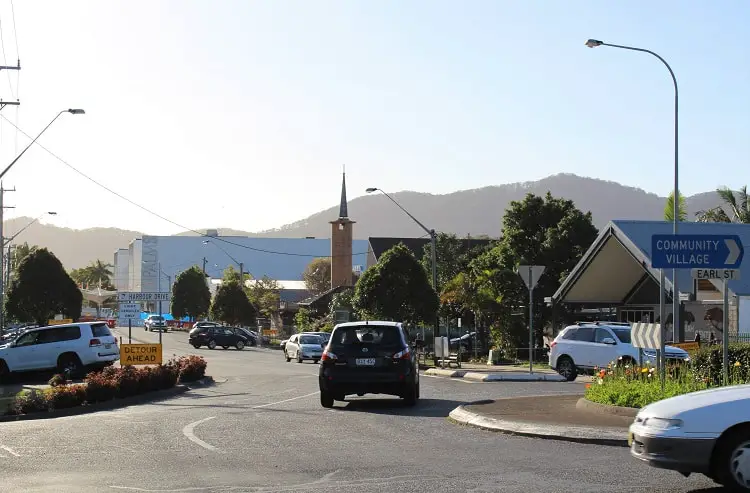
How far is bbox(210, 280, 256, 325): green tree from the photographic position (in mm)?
85062

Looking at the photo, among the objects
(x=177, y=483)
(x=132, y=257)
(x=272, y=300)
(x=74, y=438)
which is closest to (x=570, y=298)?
(x=74, y=438)

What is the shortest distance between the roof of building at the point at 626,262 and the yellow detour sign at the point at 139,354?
61.9 feet

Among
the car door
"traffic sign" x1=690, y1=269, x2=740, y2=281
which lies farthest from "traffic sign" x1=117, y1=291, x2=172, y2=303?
"traffic sign" x1=690, y1=269, x2=740, y2=281

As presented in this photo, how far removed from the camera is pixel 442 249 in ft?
213

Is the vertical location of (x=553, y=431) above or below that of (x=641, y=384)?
below

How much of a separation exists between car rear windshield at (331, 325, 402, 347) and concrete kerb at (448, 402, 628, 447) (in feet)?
13.6

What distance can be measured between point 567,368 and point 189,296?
7755cm

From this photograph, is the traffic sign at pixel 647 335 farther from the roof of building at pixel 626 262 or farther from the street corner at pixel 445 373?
the roof of building at pixel 626 262

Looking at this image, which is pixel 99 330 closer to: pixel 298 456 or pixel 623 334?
pixel 623 334

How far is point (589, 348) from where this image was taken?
95.3ft

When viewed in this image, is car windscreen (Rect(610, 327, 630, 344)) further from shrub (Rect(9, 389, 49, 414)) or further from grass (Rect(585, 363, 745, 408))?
shrub (Rect(9, 389, 49, 414))

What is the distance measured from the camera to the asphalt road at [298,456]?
33.9 ft

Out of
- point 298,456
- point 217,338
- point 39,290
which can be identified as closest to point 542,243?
point 217,338

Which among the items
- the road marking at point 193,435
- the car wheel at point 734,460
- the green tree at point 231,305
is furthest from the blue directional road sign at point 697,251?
the green tree at point 231,305
